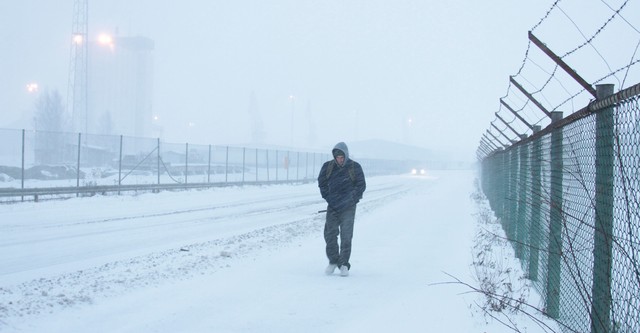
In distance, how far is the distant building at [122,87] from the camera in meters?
117

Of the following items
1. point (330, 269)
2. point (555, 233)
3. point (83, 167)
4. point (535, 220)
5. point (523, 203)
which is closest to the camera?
point (555, 233)

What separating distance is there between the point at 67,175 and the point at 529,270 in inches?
971

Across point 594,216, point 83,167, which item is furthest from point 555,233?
point 83,167

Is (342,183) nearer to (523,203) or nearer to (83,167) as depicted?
(523,203)

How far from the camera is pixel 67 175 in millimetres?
27969

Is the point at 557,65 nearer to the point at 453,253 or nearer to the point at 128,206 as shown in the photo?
the point at 453,253

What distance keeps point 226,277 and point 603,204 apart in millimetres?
5170

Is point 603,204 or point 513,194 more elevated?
point 603,204

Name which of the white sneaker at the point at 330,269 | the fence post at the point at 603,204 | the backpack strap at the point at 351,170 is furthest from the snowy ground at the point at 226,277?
the fence post at the point at 603,204

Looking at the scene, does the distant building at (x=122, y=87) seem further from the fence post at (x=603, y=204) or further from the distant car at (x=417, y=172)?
the fence post at (x=603, y=204)


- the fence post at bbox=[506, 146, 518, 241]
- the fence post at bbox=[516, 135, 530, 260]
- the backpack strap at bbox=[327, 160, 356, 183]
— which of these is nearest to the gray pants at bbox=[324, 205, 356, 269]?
the backpack strap at bbox=[327, 160, 356, 183]

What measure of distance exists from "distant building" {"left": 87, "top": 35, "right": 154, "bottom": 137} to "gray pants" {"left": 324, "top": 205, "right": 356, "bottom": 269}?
108m

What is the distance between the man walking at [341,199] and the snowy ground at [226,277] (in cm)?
33

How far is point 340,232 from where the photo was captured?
8.52m
